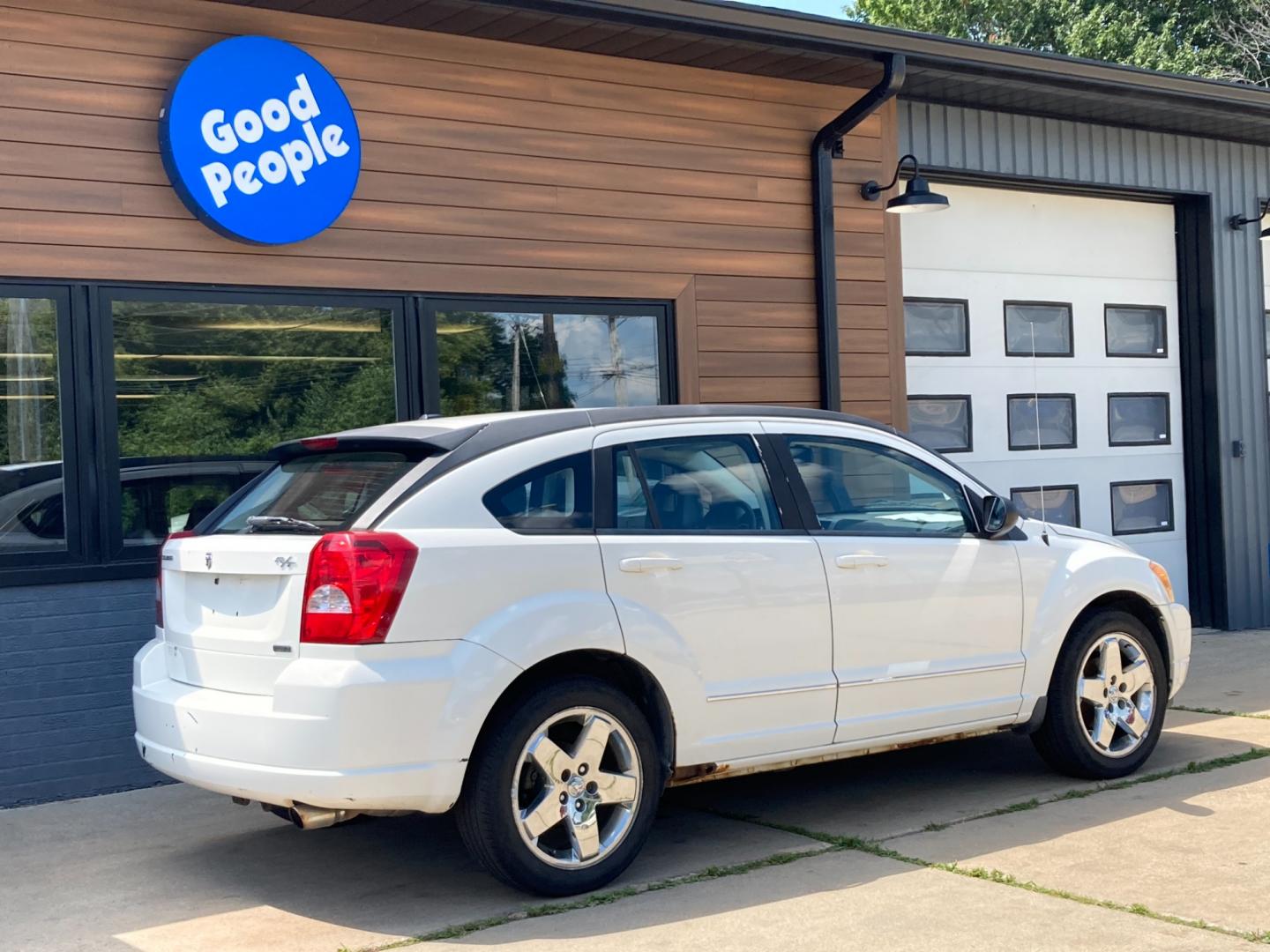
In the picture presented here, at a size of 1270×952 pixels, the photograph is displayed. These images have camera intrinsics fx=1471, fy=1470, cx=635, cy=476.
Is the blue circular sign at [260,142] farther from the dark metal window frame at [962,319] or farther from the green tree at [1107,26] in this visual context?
the green tree at [1107,26]

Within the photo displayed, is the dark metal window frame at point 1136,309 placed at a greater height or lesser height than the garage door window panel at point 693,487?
greater

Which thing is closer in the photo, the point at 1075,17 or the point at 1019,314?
the point at 1019,314

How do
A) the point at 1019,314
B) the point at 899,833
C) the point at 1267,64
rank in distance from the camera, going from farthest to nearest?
the point at 1267,64 → the point at 1019,314 → the point at 899,833

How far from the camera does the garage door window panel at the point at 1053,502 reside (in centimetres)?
1084

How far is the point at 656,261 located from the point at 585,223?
1.67ft

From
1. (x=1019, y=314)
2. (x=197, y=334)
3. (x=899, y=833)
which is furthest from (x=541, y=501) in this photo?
(x=1019, y=314)

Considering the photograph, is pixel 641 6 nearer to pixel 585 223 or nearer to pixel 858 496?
pixel 585 223

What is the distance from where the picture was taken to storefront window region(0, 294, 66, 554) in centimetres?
676

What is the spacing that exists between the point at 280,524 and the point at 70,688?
8.14ft

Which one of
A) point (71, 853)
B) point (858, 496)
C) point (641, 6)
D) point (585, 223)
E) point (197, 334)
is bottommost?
point (71, 853)

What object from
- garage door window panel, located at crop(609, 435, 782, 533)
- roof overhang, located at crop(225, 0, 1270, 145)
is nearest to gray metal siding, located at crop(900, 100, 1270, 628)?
roof overhang, located at crop(225, 0, 1270, 145)

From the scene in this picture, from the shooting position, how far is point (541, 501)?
5.16m

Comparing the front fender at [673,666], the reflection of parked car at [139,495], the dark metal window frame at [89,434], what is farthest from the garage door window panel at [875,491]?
the dark metal window frame at [89,434]

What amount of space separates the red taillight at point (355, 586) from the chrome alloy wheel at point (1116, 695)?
3.25 meters
